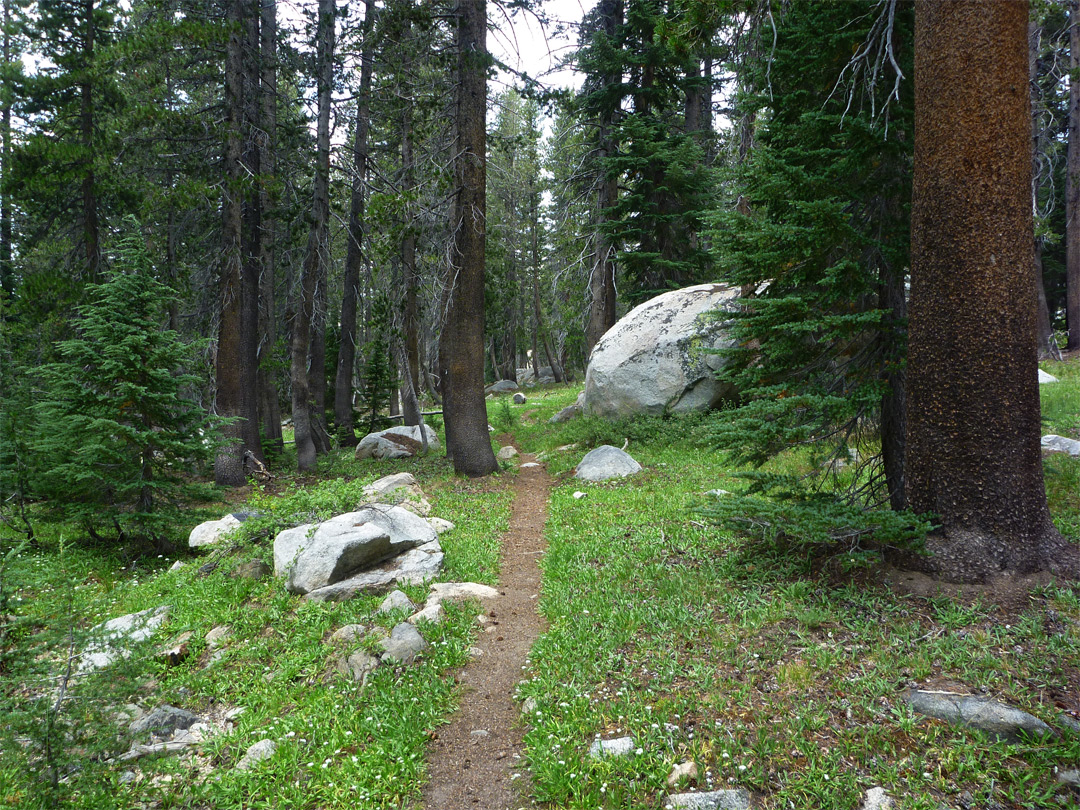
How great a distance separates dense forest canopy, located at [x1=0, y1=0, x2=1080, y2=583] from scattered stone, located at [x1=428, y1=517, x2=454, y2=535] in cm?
346

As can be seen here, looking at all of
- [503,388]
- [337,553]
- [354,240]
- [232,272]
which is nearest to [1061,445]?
[337,553]

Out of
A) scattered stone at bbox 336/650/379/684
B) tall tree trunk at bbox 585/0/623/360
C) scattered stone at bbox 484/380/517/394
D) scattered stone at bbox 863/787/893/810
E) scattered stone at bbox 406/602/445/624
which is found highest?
tall tree trunk at bbox 585/0/623/360

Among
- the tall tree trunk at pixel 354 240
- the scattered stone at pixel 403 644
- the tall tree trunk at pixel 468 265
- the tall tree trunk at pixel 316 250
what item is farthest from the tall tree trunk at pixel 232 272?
the scattered stone at pixel 403 644

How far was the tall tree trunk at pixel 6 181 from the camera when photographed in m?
13.2

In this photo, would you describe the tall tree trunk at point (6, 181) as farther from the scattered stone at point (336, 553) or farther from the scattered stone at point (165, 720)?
the scattered stone at point (165, 720)

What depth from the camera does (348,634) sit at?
539 cm

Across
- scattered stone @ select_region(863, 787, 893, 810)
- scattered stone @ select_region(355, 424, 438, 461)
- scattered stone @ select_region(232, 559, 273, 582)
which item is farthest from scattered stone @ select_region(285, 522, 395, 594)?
scattered stone @ select_region(355, 424, 438, 461)

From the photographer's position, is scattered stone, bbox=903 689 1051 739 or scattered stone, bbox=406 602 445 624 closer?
scattered stone, bbox=903 689 1051 739

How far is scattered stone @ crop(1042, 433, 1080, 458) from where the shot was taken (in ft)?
26.8

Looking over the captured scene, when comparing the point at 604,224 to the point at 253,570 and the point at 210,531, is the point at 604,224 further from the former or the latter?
the point at 253,570

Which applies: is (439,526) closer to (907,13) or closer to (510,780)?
(510,780)

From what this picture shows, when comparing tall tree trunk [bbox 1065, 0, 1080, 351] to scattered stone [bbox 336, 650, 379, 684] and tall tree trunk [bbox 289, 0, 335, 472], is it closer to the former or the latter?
tall tree trunk [bbox 289, 0, 335, 472]

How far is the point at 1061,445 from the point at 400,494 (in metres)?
9.73

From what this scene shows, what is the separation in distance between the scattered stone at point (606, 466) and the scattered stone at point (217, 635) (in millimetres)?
6680
